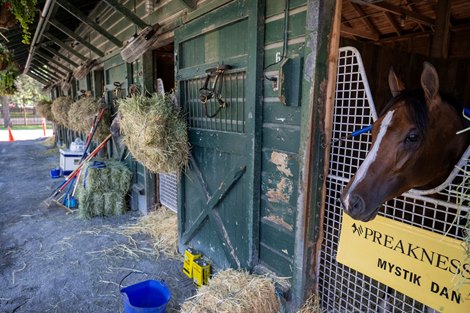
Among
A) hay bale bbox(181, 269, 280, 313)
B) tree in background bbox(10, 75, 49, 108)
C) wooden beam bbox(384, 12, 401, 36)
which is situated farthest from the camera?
tree in background bbox(10, 75, 49, 108)

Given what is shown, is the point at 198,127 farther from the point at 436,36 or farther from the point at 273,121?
the point at 436,36

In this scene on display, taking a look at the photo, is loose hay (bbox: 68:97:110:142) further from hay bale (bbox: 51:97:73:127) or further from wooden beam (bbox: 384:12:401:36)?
wooden beam (bbox: 384:12:401:36)

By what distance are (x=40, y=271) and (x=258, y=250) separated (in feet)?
8.08

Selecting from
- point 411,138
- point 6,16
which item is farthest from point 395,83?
point 6,16

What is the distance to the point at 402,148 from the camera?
1281mm

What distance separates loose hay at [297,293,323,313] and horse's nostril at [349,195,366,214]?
0.99 metres

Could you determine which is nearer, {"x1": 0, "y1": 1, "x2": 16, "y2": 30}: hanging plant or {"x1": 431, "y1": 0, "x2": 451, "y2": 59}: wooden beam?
{"x1": 0, "y1": 1, "x2": 16, "y2": 30}: hanging plant

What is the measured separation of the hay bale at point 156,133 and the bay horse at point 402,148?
2080 millimetres

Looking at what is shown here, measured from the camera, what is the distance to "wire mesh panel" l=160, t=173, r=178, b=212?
4155 millimetres

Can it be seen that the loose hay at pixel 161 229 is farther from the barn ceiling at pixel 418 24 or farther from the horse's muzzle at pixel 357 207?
the barn ceiling at pixel 418 24

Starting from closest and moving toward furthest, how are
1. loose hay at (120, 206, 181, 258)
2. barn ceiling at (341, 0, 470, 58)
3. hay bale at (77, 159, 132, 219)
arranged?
barn ceiling at (341, 0, 470, 58) → loose hay at (120, 206, 181, 258) → hay bale at (77, 159, 132, 219)

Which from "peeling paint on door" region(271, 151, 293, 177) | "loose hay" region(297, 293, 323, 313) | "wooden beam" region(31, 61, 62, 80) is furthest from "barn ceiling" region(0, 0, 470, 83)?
"wooden beam" region(31, 61, 62, 80)

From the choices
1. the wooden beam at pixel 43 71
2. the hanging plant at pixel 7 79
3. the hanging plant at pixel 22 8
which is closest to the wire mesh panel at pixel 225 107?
the hanging plant at pixel 22 8

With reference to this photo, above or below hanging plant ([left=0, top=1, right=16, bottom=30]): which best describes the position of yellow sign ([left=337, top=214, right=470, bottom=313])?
below
